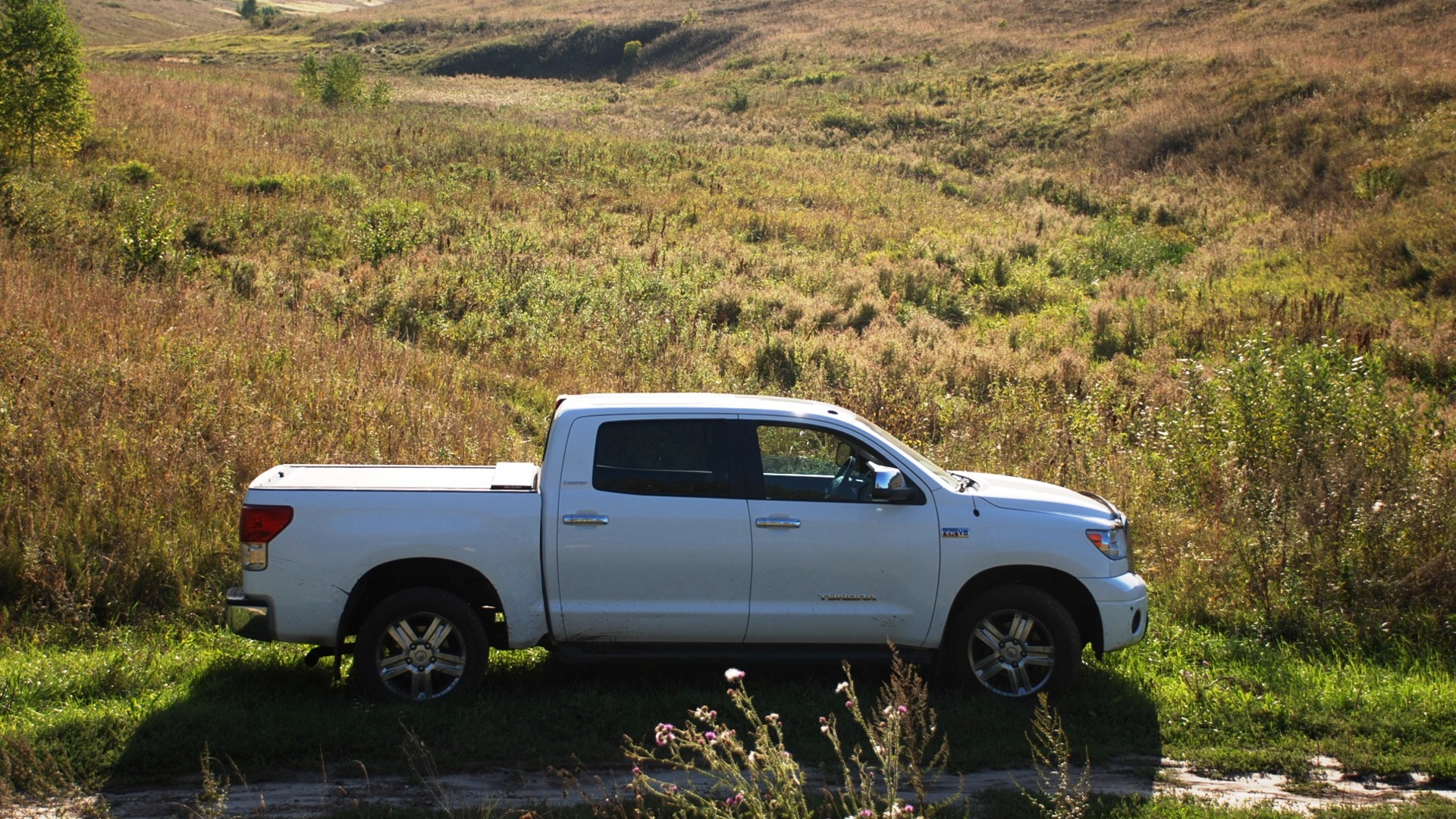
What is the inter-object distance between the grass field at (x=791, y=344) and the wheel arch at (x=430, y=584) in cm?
55

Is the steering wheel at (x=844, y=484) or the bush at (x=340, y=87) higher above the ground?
the bush at (x=340, y=87)

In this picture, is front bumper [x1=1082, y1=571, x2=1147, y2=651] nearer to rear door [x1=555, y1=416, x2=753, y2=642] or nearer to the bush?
rear door [x1=555, y1=416, x2=753, y2=642]

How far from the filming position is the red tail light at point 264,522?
230 inches

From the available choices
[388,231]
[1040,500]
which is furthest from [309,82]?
[1040,500]

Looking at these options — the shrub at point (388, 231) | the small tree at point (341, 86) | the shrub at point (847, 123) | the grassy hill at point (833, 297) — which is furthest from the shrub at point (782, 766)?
the small tree at point (341, 86)

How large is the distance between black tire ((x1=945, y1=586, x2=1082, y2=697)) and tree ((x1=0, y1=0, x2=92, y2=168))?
20.3 m

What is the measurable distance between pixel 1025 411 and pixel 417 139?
23267mm

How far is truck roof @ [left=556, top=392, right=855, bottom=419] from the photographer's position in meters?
6.30

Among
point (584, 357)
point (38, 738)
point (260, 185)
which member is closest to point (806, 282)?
point (584, 357)

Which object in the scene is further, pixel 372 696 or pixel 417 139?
pixel 417 139

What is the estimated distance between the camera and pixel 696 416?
6.30 meters

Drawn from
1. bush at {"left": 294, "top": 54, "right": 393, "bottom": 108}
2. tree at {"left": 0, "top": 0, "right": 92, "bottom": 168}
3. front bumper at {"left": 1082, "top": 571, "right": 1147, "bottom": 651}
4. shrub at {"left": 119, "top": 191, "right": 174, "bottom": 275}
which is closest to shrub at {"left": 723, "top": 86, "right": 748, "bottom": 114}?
bush at {"left": 294, "top": 54, "right": 393, "bottom": 108}

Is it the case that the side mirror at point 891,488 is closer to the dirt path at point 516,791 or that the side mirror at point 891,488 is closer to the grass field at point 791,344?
the grass field at point 791,344

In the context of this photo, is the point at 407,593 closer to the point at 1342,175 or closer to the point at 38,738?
the point at 38,738
